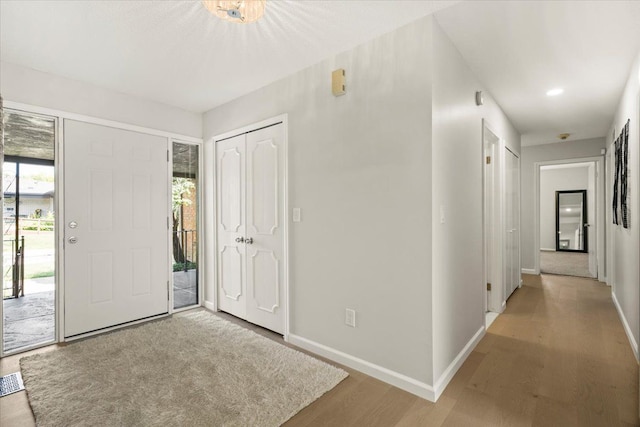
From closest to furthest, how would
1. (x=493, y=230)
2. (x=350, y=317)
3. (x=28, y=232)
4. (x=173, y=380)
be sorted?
(x=173, y=380) < (x=350, y=317) < (x=28, y=232) < (x=493, y=230)

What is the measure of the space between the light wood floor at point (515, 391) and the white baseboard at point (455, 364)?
0.13ft

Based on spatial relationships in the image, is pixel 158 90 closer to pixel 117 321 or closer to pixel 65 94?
pixel 65 94

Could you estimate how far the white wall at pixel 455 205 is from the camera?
2.12 metres

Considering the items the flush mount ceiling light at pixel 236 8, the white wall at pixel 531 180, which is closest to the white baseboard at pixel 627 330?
the white wall at pixel 531 180

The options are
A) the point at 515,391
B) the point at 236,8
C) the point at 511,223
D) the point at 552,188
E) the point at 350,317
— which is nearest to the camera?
the point at 236,8

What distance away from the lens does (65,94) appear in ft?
9.82

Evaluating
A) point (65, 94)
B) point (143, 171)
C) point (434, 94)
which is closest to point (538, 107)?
point (434, 94)

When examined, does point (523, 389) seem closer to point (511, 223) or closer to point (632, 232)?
point (632, 232)

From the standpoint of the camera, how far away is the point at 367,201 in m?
2.33

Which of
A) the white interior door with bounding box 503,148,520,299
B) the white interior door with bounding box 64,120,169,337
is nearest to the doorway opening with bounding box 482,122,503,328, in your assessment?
the white interior door with bounding box 503,148,520,299

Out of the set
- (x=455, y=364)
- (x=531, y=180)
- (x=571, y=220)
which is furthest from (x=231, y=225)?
(x=571, y=220)

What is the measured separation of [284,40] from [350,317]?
2119 mm

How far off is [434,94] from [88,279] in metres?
3.47

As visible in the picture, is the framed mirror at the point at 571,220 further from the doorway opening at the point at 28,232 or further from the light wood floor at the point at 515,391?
the doorway opening at the point at 28,232
